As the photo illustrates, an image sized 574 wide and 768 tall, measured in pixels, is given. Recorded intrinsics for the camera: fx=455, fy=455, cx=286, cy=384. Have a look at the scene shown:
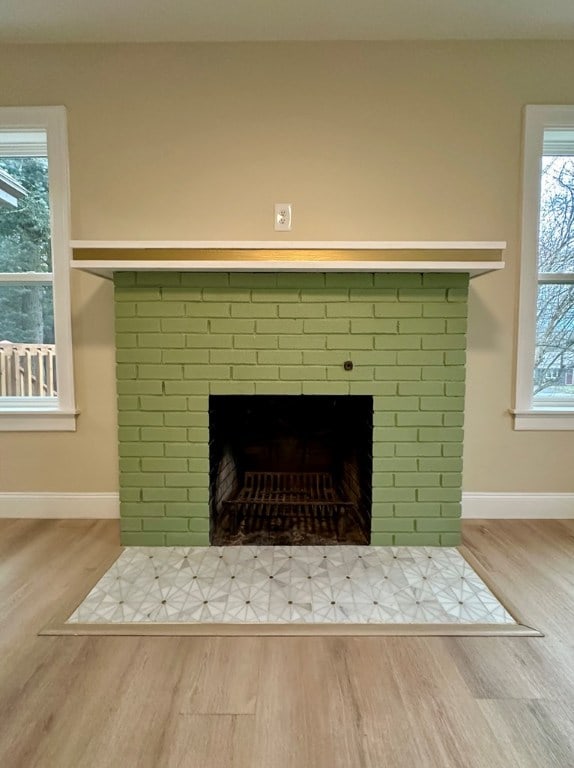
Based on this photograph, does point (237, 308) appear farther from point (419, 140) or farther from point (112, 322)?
point (419, 140)

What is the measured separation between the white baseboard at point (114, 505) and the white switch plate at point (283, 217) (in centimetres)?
167

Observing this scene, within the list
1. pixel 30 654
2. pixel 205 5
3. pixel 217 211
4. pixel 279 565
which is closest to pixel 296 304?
pixel 217 211

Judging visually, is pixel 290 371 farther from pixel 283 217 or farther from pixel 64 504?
pixel 64 504

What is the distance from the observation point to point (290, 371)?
211 cm

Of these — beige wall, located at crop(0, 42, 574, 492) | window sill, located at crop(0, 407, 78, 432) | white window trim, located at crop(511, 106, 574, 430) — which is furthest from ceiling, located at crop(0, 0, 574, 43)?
window sill, located at crop(0, 407, 78, 432)

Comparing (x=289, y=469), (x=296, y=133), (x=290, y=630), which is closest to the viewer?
(x=290, y=630)

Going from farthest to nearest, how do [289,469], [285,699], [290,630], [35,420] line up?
[289,469] → [35,420] → [290,630] → [285,699]

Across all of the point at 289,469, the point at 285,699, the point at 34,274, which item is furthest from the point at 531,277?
the point at 34,274

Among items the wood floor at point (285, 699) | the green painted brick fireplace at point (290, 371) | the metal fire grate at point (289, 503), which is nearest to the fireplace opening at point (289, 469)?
the metal fire grate at point (289, 503)

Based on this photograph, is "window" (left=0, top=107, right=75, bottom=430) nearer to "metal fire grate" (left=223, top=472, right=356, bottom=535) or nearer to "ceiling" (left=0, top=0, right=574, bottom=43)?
"ceiling" (left=0, top=0, right=574, bottom=43)

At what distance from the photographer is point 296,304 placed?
2074 mm

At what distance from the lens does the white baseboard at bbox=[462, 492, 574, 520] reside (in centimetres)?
247

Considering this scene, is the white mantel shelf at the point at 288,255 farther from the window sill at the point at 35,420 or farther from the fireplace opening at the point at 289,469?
the window sill at the point at 35,420

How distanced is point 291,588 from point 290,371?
0.92 metres
